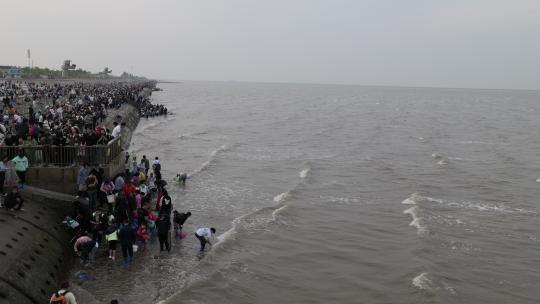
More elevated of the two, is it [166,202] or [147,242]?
[166,202]

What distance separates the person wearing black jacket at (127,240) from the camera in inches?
520

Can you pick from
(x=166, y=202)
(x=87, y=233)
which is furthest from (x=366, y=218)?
(x=87, y=233)

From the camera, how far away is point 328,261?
1544 centimetres

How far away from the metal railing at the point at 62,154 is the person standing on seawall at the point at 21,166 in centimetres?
33

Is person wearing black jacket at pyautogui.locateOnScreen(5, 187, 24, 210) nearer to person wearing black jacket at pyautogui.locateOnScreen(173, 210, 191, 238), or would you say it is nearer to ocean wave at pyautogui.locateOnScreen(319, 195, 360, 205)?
person wearing black jacket at pyautogui.locateOnScreen(173, 210, 191, 238)

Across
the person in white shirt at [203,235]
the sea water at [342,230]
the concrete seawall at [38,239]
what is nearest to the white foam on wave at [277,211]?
the sea water at [342,230]

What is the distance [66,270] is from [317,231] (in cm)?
885

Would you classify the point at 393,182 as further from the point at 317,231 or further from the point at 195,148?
the point at 195,148

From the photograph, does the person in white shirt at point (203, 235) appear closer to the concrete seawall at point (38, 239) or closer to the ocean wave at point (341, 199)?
the concrete seawall at point (38, 239)

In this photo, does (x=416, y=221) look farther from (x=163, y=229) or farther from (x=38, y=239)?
(x=38, y=239)

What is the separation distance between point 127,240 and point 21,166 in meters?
4.73

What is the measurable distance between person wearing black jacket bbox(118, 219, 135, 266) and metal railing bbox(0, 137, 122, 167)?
4.12 meters

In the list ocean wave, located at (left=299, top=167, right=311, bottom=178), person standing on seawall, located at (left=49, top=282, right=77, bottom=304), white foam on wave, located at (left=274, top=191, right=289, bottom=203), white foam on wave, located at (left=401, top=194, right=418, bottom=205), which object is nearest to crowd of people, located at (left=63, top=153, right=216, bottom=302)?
person standing on seawall, located at (left=49, top=282, right=77, bottom=304)

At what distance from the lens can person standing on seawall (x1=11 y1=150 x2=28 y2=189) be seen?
15.3 m
